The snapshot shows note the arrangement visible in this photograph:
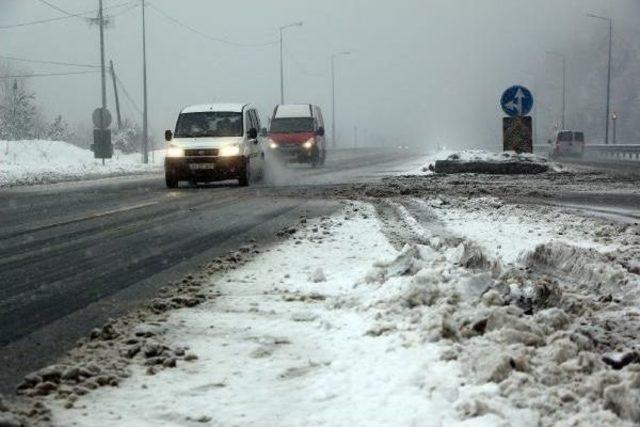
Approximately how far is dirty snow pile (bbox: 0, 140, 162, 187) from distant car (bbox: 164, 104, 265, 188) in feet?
21.8

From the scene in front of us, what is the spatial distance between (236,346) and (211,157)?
48.5 feet

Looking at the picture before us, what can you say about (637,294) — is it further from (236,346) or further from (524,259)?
(236,346)

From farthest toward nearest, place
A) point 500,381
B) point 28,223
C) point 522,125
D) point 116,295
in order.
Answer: point 522,125, point 28,223, point 116,295, point 500,381

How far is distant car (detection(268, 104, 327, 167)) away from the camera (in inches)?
1262

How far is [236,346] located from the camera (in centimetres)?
422

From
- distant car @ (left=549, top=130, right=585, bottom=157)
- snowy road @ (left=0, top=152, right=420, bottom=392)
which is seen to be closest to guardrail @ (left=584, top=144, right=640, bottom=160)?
distant car @ (left=549, top=130, right=585, bottom=157)

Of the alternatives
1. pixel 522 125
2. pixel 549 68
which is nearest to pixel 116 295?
pixel 522 125

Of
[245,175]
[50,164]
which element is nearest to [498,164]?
[245,175]

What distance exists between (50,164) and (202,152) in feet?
58.9

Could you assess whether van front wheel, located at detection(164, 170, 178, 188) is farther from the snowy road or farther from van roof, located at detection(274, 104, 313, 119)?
van roof, located at detection(274, 104, 313, 119)

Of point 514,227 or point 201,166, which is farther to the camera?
point 201,166

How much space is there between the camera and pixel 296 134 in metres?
32.2

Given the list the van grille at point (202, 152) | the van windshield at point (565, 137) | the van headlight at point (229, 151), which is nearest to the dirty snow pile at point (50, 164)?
the van grille at point (202, 152)

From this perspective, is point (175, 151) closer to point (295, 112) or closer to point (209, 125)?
point (209, 125)
